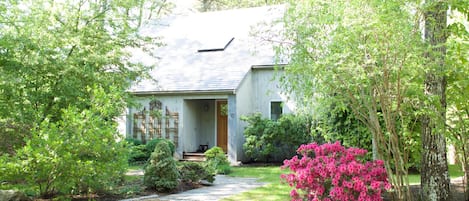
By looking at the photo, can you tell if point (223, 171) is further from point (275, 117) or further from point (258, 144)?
point (275, 117)

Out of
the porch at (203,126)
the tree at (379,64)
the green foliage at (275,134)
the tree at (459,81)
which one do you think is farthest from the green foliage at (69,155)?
the porch at (203,126)

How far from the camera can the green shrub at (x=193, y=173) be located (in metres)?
10.5

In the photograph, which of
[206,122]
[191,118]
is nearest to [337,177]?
[191,118]

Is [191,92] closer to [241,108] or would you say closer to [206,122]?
[241,108]

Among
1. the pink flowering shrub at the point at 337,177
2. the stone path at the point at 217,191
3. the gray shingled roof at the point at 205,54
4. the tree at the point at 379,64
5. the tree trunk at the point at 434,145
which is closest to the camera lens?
the tree at the point at 379,64

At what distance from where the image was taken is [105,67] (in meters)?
11.1

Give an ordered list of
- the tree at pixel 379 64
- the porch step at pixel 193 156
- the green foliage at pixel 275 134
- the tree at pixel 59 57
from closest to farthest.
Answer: the tree at pixel 379 64, the tree at pixel 59 57, the green foliage at pixel 275 134, the porch step at pixel 193 156

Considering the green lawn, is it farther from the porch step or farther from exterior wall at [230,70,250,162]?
the porch step

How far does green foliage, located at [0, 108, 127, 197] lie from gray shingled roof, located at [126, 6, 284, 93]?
7.22 meters

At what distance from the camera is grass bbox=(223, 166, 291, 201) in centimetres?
865

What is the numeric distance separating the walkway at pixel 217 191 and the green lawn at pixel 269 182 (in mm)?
324

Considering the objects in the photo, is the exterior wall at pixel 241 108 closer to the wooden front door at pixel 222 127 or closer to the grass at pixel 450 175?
the wooden front door at pixel 222 127

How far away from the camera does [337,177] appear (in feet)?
21.0

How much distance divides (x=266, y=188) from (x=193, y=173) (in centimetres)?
187
